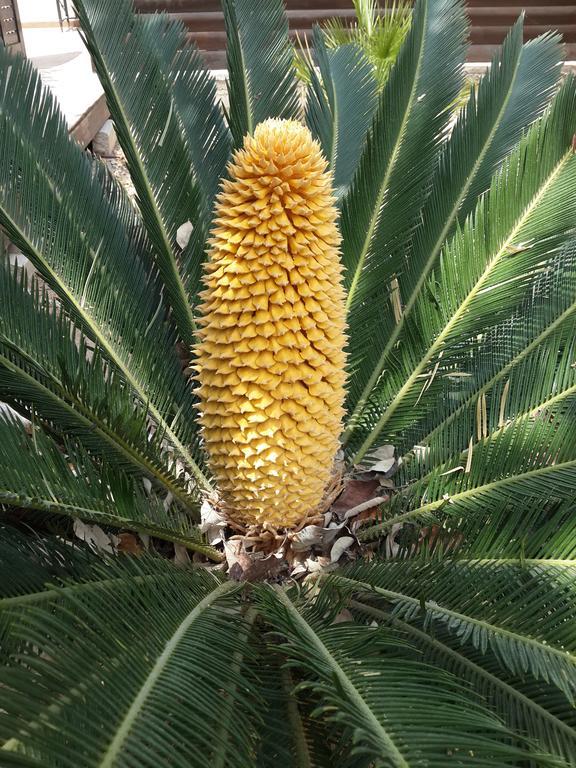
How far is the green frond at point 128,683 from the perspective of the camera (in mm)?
743

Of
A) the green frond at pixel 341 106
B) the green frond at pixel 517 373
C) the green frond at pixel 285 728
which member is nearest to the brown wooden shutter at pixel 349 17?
the green frond at pixel 341 106

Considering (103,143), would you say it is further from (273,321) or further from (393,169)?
(273,321)

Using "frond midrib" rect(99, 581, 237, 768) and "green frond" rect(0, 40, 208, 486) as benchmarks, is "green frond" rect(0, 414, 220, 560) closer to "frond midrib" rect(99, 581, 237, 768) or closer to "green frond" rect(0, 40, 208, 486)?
"frond midrib" rect(99, 581, 237, 768)

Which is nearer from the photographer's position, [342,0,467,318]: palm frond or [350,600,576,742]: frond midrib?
[350,600,576,742]: frond midrib

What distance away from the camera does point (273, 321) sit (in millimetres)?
1345

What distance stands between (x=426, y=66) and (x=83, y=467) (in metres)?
1.47

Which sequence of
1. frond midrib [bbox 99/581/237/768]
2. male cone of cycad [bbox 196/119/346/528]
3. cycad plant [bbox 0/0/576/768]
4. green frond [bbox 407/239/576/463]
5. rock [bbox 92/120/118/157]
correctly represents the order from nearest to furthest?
frond midrib [bbox 99/581/237/768] → cycad plant [bbox 0/0/576/768] → male cone of cycad [bbox 196/119/346/528] → green frond [bbox 407/239/576/463] → rock [bbox 92/120/118/157]

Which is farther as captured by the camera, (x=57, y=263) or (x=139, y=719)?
(x=57, y=263)

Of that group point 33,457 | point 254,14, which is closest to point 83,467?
point 33,457

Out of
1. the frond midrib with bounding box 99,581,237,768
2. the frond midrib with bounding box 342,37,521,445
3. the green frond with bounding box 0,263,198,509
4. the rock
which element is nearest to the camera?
the frond midrib with bounding box 99,581,237,768

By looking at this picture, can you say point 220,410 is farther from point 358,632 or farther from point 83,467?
point 358,632

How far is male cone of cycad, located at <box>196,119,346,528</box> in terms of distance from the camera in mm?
1291

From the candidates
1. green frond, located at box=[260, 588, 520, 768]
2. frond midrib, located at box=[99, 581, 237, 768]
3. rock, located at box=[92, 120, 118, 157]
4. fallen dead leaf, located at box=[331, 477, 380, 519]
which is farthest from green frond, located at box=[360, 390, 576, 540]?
rock, located at box=[92, 120, 118, 157]

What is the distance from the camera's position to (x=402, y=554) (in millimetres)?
1453
